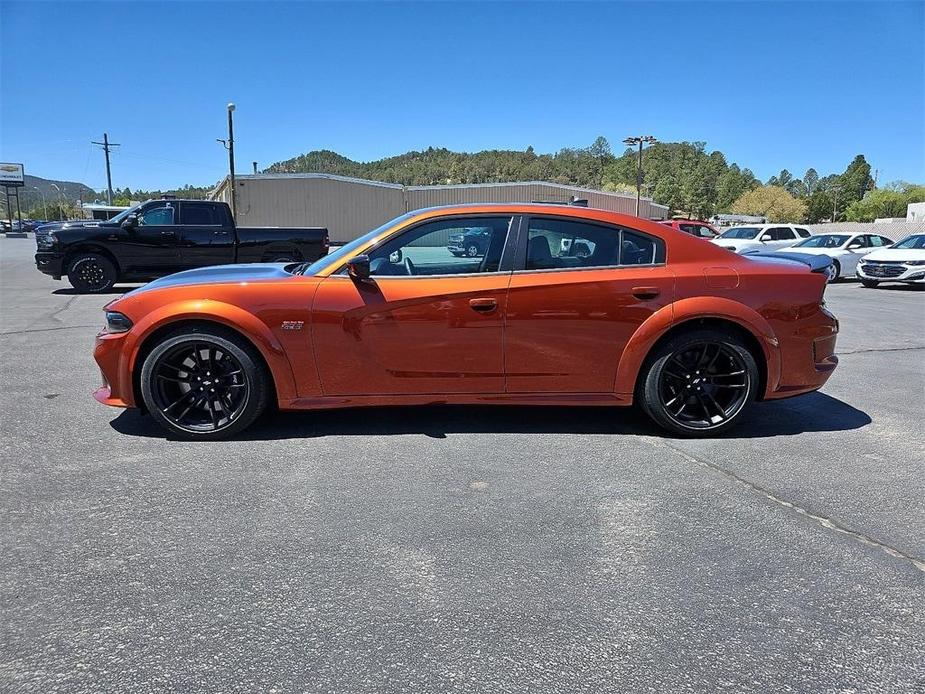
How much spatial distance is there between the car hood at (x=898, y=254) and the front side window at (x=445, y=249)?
16588mm

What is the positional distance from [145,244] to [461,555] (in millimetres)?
12435

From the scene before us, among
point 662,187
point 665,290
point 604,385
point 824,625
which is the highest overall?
point 662,187

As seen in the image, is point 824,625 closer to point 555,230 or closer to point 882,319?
point 555,230

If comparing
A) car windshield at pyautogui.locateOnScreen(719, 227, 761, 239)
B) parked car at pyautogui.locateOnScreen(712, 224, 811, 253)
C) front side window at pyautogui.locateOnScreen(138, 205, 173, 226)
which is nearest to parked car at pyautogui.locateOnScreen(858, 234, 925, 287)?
parked car at pyautogui.locateOnScreen(712, 224, 811, 253)

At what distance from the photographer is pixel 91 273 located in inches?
510

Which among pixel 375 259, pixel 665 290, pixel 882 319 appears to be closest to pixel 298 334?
pixel 375 259

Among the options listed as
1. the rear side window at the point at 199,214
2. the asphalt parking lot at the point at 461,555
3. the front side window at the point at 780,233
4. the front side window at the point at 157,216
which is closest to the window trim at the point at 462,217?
the asphalt parking lot at the point at 461,555

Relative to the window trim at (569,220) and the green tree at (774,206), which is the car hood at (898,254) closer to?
the window trim at (569,220)

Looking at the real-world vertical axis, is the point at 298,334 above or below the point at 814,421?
above

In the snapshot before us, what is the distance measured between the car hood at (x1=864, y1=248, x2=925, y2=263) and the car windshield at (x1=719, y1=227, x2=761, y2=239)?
565 cm

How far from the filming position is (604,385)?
4.30m

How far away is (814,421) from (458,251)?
3.04 meters

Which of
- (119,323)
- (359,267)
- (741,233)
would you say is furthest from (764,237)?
(119,323)

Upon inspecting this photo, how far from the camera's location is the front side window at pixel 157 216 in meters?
13.0
